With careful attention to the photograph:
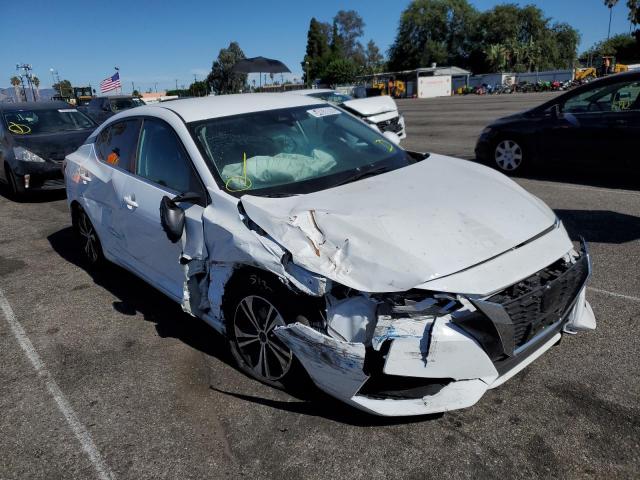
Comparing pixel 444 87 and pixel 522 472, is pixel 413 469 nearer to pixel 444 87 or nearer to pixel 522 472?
pixel 522 472

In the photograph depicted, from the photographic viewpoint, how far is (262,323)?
9.64ft

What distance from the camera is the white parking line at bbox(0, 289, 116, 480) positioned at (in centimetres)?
260

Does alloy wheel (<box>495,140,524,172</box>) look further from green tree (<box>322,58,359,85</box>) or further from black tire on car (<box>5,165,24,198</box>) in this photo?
green tree (<box>322,58,359,85</box>)

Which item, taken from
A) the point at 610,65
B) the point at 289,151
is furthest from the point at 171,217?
the point at 610,65

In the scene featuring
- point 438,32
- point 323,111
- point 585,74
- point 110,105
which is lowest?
point 323,111

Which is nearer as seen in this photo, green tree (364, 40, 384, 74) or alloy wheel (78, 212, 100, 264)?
alloy wheel (78, 212, 100, 264)

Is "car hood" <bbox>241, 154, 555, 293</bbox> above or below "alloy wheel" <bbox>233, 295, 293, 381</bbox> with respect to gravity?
above

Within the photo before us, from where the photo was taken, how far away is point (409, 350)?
2.31 meters

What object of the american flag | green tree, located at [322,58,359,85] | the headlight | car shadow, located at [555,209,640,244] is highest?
Answer: green tree, located at [322,58,359,85]

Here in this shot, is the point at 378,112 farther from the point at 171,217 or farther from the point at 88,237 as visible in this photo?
the point at 171,217

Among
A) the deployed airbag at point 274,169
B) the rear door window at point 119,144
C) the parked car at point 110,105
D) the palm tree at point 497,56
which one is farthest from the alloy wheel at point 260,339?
the palm tree at point 497,56

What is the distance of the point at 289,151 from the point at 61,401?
214 cm

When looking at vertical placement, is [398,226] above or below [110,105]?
below

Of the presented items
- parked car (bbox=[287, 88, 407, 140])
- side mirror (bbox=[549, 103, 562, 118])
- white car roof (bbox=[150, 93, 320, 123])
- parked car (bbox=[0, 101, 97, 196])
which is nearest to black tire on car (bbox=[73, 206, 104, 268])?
white car roof (bbox=[150, 93, 320, 123])
